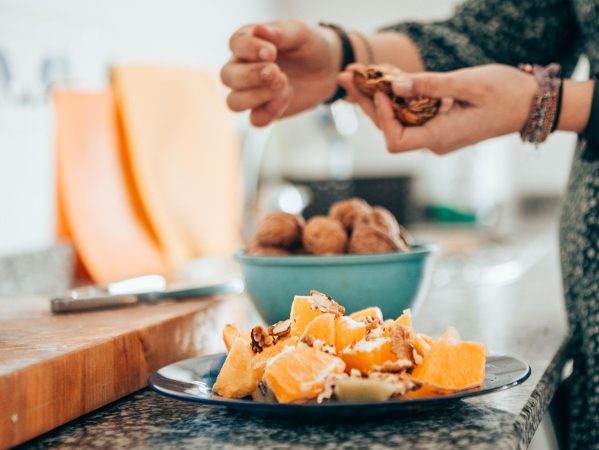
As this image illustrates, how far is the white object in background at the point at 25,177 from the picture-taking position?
1857 millimetres

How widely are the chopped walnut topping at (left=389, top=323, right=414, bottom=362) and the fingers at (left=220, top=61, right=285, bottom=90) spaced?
1.54ft

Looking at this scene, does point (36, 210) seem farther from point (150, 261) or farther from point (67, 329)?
point (67, 329)

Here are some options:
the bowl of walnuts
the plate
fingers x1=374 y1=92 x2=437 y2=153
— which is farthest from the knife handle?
fingers x1=374 y1=92 x2=437 y2=153

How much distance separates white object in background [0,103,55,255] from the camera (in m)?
1.86

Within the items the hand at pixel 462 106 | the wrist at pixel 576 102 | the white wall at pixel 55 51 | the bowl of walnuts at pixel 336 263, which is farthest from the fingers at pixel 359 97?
the white wall at pixel 55 51

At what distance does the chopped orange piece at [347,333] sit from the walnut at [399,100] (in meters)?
0.37

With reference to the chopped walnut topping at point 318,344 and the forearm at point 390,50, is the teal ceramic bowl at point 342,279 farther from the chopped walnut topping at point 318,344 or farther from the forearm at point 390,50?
the forearm at point 390,50

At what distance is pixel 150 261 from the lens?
1854 mm

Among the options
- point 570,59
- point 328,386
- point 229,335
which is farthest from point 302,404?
point 570,59

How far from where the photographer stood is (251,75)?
3.29 feet

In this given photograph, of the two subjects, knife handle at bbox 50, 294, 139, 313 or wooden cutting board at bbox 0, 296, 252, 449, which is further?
knife handle at bbox 50, 294, 139, 313

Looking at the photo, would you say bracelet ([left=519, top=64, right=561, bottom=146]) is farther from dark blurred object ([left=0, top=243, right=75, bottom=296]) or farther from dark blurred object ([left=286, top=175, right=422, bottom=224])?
dark blurred object ([left=286, top=175, right=422, bottom=224])

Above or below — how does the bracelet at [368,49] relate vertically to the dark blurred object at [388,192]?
above

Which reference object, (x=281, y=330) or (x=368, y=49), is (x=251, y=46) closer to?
(x=368, y=49)
